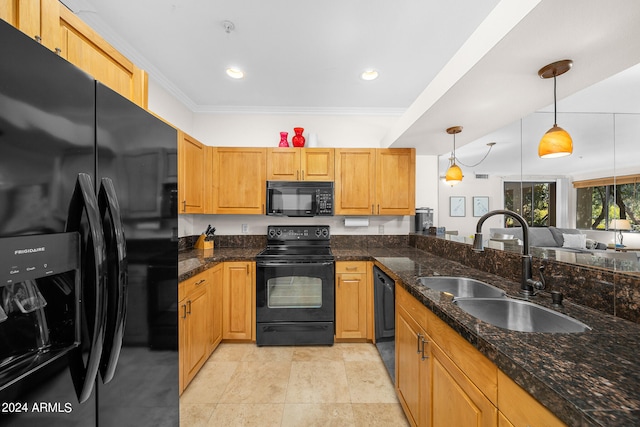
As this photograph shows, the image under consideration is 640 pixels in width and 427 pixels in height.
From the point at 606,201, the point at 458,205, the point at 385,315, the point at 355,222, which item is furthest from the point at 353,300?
the point at 606,201

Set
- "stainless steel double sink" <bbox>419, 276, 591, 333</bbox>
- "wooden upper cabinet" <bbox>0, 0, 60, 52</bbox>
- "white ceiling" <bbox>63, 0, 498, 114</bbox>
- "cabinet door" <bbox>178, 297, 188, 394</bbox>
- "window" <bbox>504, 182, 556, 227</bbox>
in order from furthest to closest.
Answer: "window" <bbox>504, 182, 556, 227</bbox> < "cabinet door" <bbox>178, 297, 188, 394</bbox> < "white ceiling" <bbox>63, 0, 498, 114</bbox> < "stainless steel double sink" <bbox>419, 276, 591, 333</bbox> < "wooden upper cabinet" <bbox>0, 0, 60, 52</bbox>

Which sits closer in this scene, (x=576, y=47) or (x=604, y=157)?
(x=576, y=47)

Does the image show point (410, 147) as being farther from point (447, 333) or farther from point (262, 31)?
point (447, 333)

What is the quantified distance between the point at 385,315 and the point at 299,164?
1803 millimetres

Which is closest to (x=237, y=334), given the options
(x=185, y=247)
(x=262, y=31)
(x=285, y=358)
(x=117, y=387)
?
(x=285, y=358)

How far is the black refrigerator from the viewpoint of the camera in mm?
Answer: 506

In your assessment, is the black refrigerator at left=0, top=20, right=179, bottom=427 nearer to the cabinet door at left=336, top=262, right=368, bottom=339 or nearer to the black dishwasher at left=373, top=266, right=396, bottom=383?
the black dishwasher at left=373, top=266, right=396, bottom=383

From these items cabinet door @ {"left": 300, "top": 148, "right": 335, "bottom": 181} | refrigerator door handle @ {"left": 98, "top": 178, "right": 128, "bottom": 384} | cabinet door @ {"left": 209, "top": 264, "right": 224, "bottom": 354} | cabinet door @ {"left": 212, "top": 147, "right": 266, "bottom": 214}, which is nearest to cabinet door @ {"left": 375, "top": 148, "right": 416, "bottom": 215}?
cabinet door @ {"left": 300, "top": 148, "right": 335, "bottom": 181}

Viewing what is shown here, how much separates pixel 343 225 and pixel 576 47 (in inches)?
96.4

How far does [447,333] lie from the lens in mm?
1096

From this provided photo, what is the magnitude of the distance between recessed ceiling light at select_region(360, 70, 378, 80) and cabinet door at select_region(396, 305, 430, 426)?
2047 millimetres

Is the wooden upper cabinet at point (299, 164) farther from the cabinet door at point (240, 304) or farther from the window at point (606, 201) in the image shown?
the window at point (606, 201)

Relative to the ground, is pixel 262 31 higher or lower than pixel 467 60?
higher

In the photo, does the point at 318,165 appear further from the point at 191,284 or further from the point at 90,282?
the point at 90,282
